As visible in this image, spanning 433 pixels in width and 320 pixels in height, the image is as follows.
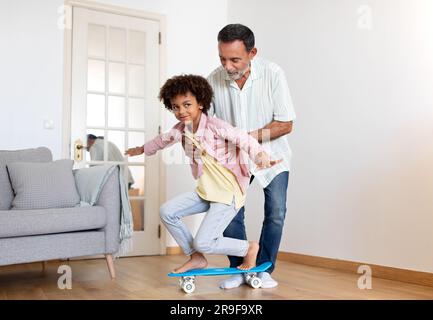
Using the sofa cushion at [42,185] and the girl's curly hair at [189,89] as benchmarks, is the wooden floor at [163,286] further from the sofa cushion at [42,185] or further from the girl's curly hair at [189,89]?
the girl's curly hair at [189,89]

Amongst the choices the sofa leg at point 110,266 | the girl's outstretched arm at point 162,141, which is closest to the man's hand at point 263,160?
the girl's outstretched arm at point 162,141

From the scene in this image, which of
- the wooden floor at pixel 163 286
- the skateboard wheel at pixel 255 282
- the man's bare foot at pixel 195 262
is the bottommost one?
the wooden floor at pixel 163 286

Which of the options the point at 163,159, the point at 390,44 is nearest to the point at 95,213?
the point at 163,159

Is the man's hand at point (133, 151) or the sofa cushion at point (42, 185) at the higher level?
the man's hand at point (133, 151)

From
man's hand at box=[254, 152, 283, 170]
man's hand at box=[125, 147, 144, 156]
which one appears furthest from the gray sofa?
man's hand at box=[254, 152, 283, 170]

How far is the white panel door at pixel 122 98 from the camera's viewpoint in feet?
13.6

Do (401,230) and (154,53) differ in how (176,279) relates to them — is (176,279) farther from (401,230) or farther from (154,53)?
(154,53)

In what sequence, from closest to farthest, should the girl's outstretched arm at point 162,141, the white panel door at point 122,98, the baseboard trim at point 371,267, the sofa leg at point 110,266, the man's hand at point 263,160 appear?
the man's hand at point 263,160 → the girl's outstretched arm at point 162,141 → the baseboard trim at point 371,267 → the sofa leg at point 110,266 → the white panel door at point 122,98

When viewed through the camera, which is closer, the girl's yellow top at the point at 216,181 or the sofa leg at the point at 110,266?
the girl's yellow top at the point at 216,181

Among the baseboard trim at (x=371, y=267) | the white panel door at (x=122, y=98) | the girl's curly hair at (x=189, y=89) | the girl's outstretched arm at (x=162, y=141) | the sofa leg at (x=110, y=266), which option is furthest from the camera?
the white panel door at (x=122, y=98)

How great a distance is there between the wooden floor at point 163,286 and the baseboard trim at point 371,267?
0.21 ft

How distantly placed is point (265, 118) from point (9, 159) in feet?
5.44

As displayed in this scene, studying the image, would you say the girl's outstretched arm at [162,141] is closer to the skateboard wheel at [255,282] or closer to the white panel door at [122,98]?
the skateboard wheel at [255,282]
